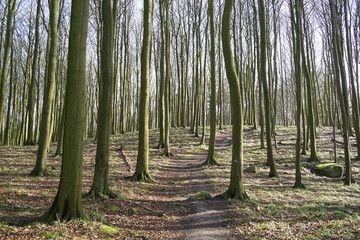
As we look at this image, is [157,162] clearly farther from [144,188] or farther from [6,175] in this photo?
[6,175]

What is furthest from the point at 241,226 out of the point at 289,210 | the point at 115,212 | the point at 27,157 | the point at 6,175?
the point at 27,157

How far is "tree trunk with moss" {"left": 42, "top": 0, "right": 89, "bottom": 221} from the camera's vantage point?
5113mm

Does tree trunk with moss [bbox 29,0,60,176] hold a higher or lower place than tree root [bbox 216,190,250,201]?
higher

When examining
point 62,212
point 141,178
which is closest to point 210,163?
point 141,178

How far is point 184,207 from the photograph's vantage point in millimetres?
7207

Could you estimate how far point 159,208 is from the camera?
279 inches

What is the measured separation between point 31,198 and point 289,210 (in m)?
→ 6.98

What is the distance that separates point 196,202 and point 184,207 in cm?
54

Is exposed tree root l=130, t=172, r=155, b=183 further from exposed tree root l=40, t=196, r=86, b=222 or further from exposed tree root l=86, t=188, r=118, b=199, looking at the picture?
exposed tree root l=40, t=196, r=86, b=222

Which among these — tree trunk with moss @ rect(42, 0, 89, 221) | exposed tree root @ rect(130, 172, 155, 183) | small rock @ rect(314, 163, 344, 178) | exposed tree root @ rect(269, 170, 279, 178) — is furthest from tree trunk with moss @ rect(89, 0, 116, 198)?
small rock @ rect(314, 163, 344, 178)

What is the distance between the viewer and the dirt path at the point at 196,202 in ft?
18.1

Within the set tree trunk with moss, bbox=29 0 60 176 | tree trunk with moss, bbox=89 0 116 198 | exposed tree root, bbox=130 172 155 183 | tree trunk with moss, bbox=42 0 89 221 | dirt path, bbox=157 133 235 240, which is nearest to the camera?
tree trunk with moss, bbox=42 0 89 221

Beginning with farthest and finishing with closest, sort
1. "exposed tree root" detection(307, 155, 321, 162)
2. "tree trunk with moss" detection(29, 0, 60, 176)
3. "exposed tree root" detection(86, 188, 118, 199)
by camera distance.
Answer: "exposed tree root" detection(307, 155, 321, 162)
"tree trunk with moss" detection(29, 0, 60, 176)
"exposed tree root" detection(86, 188, 118, 199)

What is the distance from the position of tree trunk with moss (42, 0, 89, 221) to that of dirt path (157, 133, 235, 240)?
247cm
